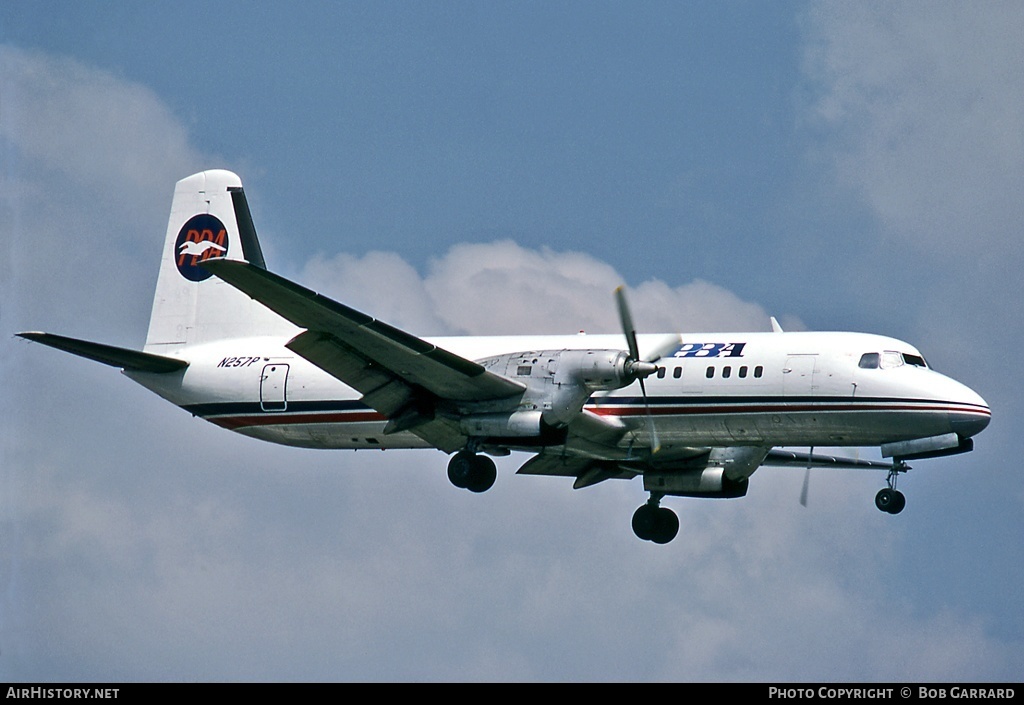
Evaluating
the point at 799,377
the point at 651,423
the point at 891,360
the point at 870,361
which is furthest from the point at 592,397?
the point at 891,360

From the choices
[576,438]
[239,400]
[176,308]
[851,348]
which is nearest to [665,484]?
[576,438]

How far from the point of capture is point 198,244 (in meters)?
36.9

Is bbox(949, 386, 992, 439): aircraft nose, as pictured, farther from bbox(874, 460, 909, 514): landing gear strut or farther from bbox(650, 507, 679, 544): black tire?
bbox(650, 507, 679, 544): black tire

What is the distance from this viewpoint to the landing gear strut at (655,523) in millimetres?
33469

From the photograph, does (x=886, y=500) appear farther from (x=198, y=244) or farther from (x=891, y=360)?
(x=198, y=244)

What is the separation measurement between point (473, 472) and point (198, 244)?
449 inches

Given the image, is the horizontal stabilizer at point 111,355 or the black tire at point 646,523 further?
the black tire at point 646,523

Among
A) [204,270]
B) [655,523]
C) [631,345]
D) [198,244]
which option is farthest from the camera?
[198,244]

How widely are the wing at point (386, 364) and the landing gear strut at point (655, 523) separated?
509 cm

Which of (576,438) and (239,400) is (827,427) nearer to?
(576,438)

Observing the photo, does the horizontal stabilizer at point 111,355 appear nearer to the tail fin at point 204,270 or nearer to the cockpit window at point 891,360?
the tail fin at point 204,270

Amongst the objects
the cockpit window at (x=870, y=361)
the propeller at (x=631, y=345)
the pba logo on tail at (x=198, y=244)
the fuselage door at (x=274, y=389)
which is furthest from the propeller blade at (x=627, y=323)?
the pba logo on tail at (x=198, y=244)
